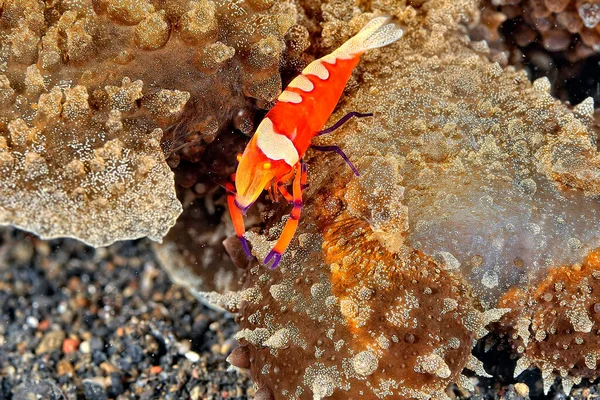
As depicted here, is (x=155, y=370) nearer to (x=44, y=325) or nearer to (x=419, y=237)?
(x=44, y=325)

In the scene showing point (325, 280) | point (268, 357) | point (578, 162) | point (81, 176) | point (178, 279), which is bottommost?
point (178, 279)

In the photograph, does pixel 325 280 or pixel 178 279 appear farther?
pixel 178 279

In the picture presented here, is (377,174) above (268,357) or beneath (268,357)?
above

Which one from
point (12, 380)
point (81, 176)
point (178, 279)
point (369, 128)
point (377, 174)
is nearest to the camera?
point (81, 176)

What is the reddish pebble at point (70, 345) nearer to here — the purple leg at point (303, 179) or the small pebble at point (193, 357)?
the small pebble at point (193, 357)

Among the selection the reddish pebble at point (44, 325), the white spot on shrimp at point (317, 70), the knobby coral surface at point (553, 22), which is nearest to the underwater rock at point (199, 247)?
the white spot on shrimp at point (317, 70)

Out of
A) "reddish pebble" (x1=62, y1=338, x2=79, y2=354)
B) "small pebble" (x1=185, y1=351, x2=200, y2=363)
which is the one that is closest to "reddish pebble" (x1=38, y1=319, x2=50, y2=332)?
"reddish pebble" (x1=62, y1=338, x2=79, y2=354)

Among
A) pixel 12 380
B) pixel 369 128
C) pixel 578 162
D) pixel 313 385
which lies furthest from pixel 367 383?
pixel 12 380

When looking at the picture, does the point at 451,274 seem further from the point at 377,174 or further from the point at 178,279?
the point at 178,279

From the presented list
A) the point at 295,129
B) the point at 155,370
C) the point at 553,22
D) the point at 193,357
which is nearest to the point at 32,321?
the point at 155,370
